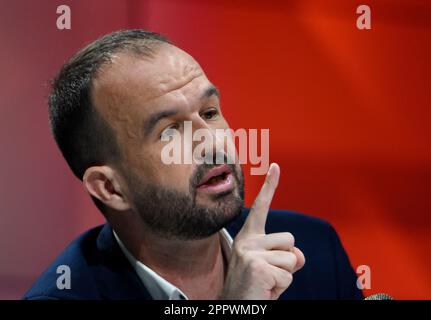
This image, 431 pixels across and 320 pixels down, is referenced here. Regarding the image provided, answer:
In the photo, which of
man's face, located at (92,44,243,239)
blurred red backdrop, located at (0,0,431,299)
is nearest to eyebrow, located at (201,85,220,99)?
man's face, located at (92,44,243,239)

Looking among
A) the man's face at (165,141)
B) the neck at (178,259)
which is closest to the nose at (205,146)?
the man's face at (165,141)

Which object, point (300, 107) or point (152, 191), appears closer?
point (152, 191)

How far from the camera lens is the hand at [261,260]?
4.67 feet

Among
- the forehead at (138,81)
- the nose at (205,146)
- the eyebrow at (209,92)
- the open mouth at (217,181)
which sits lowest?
the open mouth at (217,181)

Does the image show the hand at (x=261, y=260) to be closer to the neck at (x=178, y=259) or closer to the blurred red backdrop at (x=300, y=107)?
the neck at (x=178, y=259)

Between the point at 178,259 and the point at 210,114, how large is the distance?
1.21 ft

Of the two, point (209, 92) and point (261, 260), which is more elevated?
point (209, 92)

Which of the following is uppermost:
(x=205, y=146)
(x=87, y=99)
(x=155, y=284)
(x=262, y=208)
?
(x=87, y=99)

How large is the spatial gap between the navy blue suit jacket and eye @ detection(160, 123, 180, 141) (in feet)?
1.02

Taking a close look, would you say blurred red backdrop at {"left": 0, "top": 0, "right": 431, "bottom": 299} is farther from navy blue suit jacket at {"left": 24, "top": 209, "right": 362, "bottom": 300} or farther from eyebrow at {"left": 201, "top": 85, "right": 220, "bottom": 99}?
eyebrow at {"left": 201, "top": 85, "right": 220, "bottom": 99}

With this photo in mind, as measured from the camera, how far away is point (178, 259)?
5.36 feet

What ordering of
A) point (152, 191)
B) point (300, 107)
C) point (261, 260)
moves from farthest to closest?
1. point (300, 107)
2. point (152, 191)
3. point (261, 260)

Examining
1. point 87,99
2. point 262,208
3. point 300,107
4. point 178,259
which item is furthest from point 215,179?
point 300,107

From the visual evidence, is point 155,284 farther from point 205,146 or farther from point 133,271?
point 205,146
